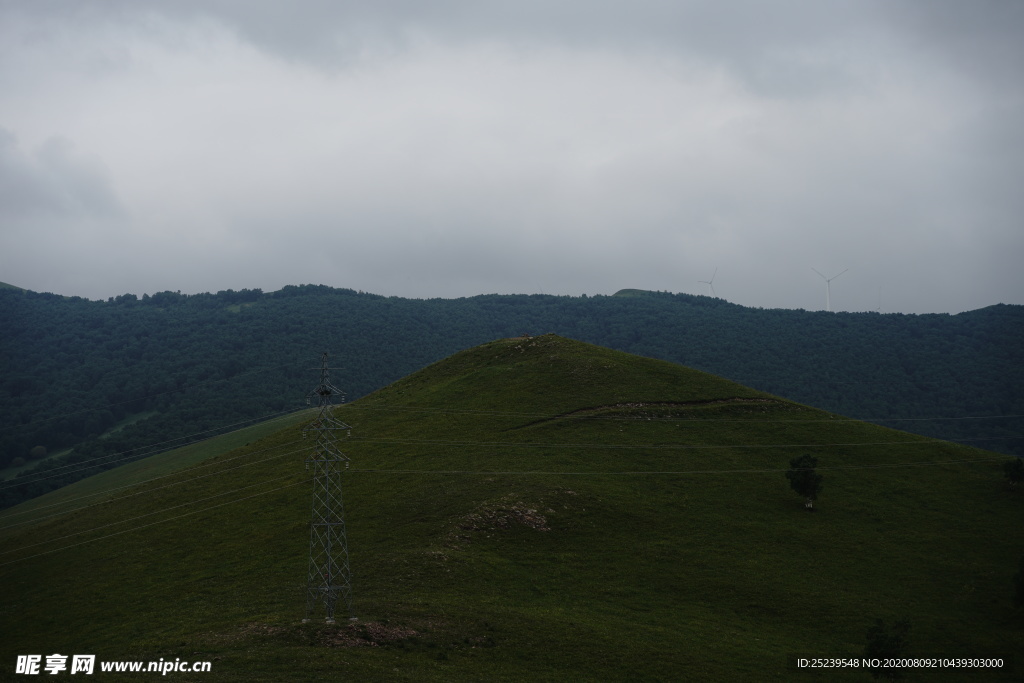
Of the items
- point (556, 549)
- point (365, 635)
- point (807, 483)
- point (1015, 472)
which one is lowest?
point (365, 635)

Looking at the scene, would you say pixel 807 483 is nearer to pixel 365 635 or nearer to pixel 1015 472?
pixel 1015 472

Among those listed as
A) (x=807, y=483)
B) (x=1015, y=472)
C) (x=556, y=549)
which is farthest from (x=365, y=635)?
(x=1015, y=472)

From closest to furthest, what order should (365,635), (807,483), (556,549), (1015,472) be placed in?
(365,635)
(556,549)
(807,483)
(1015,472)

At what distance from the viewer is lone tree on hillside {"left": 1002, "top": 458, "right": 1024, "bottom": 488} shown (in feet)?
289

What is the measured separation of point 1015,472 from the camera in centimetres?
8825

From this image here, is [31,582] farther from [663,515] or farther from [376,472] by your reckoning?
[663,515]

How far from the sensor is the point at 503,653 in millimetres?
51781

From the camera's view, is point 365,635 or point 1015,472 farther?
point 1015,472

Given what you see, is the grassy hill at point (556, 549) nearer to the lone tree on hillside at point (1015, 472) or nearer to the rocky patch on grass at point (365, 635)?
the rocky patch on grass at point (365, 635)

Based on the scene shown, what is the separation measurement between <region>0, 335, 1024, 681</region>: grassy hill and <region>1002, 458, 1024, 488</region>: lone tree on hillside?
4.26 feet

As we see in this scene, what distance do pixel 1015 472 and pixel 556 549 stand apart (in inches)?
2160

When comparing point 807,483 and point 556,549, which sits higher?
point 807,483

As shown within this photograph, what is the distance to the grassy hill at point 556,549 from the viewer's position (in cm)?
5322

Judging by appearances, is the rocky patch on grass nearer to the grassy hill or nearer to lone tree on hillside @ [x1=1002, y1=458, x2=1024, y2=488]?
the grassy hill
